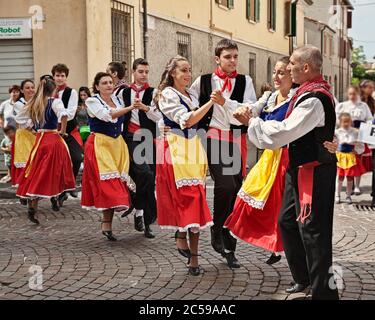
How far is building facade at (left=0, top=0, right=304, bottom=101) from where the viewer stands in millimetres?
12070

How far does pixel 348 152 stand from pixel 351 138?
227 mm

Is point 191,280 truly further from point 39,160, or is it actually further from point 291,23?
point 291,23

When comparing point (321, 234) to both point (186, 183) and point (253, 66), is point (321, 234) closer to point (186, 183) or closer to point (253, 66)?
point (186, 183)

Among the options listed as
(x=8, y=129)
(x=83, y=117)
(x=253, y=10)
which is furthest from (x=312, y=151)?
(x=253, y=10)

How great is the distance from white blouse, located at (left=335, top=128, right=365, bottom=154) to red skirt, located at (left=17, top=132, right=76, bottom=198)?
4.00 meters

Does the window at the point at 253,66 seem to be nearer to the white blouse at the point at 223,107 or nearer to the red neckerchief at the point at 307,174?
the white blouse at the point at 223,107

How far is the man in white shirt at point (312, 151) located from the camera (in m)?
3.75

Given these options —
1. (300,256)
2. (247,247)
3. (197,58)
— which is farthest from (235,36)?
(300,256)

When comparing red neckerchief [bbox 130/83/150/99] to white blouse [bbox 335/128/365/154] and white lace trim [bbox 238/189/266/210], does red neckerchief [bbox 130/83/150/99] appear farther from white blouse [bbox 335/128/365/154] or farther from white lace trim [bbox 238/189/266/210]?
white blouse [bbox 335/128/365/154]

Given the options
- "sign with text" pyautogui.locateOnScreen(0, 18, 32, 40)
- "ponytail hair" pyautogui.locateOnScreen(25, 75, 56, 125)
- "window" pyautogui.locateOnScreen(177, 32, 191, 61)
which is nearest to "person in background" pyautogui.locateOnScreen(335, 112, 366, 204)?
"ponytail hair" pyautogui.locateOnScreen(25, 75, 56, 125)

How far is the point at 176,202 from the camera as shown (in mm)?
5000

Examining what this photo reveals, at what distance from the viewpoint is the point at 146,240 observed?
636 centimetres
